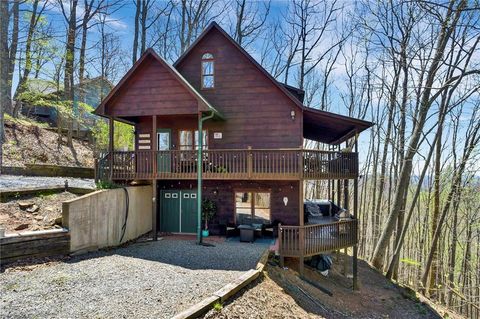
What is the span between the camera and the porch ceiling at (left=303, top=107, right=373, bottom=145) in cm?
1155

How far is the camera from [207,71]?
13344 millimetres

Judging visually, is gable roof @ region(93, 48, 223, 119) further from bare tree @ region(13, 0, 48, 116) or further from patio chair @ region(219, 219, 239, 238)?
bare tree @ region(13, 0, 48, 116)

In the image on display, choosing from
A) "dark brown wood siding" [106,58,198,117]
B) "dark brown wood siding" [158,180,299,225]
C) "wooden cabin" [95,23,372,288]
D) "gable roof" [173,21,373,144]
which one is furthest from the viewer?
"dark brown wood siding" [158,180,299,225]

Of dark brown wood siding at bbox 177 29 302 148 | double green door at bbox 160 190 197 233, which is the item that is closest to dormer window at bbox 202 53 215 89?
dark brown wood siding at bbox 177 29 302 148

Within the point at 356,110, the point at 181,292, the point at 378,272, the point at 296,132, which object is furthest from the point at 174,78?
the point at 356,110

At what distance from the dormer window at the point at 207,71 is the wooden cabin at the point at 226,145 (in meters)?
0.05

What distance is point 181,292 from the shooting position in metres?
6.43

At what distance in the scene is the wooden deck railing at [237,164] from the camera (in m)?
10.9

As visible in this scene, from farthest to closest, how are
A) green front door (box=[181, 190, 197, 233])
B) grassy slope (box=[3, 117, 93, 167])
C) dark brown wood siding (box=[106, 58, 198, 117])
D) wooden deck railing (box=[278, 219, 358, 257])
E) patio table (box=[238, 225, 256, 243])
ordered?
grassy slope (box=[3, 117, 93, 167]) < green front door (box=[181, 190, 197, 233]) < patio table (box=[238, 225, 256, 243]) < dark brown wood siding (box=[106, 58, 198, 117]) < wooden deck railing (box=[278, 219, 358, 257])

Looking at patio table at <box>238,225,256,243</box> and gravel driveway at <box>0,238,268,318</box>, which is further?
patio table at <box>238,225,256,243</box>

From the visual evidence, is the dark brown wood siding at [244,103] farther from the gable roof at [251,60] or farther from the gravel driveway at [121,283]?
the gravel driveway at [121,283]

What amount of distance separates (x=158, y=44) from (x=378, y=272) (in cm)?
2333

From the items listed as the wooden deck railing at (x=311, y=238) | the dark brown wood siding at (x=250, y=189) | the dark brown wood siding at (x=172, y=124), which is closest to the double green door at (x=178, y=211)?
the dark brown wood siding at (x=250, y=189)

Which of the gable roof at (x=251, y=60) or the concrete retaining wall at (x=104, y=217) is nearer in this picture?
the concrete retaining wall at (x=104, y=217)
